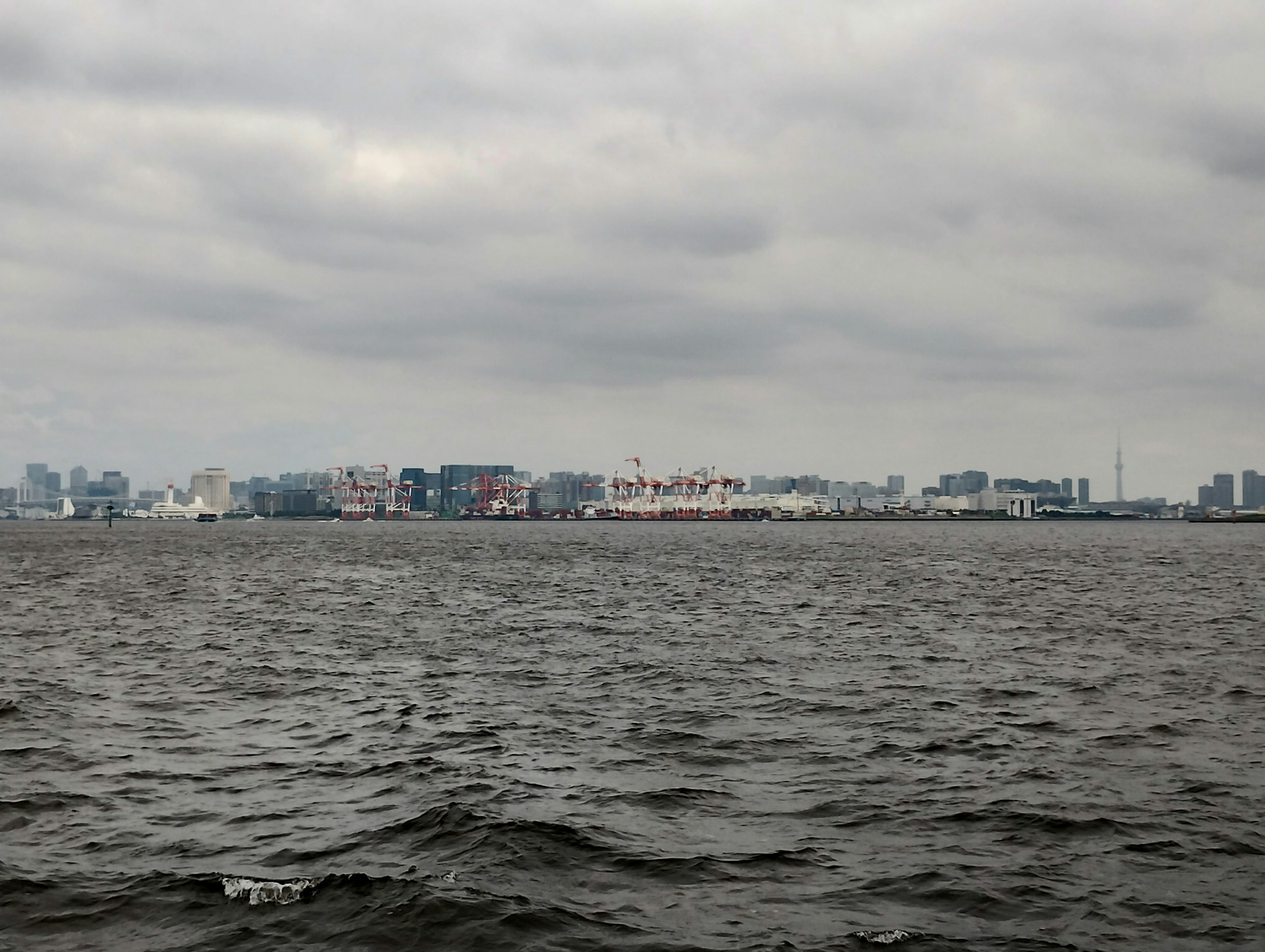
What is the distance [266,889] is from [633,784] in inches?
272

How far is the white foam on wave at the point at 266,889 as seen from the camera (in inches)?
489

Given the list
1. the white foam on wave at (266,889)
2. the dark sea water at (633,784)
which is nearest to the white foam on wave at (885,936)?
the dark sea water at (633,784)

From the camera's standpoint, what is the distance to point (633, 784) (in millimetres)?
17938

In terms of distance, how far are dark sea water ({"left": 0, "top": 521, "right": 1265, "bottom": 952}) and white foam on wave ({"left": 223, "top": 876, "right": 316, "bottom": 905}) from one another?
6 cm

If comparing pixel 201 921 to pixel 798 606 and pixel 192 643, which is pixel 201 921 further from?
pixel 798 606

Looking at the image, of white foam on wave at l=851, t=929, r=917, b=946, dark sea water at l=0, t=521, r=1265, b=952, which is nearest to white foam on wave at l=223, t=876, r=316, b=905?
dark sea water at l=0, t=521, r=1265, b=952

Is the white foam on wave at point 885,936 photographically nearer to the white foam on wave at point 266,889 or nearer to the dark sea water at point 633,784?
the dark sea water at point 633,784

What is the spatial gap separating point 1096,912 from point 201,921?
1024 cm

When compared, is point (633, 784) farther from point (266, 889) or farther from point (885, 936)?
point (885, 936)

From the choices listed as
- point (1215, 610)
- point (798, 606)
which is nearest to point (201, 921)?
point (798, 606)

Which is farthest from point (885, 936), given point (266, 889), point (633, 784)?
point (266, 889)

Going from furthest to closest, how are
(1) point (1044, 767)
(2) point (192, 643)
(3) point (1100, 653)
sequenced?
(2) point (192, 643), (3) point (1100, 653), (1) point (1044, 767)

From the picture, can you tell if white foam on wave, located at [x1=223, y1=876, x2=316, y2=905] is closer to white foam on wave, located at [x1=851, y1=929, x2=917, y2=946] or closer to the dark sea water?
the dark sea water

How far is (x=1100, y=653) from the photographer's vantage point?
34.1 metres
